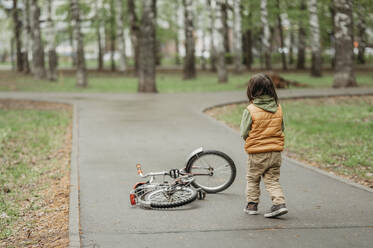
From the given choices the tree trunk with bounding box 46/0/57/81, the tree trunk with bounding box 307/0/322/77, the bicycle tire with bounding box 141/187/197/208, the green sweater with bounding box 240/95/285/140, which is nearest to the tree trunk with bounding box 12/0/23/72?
the tree trunk with bounding box 46/0/57/81

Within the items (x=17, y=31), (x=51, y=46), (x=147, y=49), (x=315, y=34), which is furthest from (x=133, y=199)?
(x=17, y=31)

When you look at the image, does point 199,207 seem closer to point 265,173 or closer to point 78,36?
point 265,173

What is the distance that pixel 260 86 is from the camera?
5.80m

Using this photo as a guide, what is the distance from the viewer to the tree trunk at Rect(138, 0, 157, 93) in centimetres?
2239

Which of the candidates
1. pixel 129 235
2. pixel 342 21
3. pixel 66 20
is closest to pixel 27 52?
pixel 66 20

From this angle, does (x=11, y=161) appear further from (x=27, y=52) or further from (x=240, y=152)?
(x=27, y=52)

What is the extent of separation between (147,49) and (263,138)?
17.3m

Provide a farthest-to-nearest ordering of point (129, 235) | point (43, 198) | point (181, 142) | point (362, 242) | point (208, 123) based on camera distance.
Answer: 1. point (208, 123)
2. point (181, 142)
3. point (43, 198)
4. point (129, 235)
5. point (362, 242)

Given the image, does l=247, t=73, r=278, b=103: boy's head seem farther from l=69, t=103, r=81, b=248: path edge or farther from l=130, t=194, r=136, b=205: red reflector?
l=69, t=103, r=81, b=248: path edge

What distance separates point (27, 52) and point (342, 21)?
2596cm

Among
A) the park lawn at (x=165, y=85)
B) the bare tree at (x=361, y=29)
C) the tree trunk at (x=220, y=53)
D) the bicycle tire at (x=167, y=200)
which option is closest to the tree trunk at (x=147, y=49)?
the park lawn at (x=165, y=85)

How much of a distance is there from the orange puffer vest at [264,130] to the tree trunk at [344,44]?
57.7 feet

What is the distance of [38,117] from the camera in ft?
51.7

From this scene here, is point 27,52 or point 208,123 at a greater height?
point 27,52
